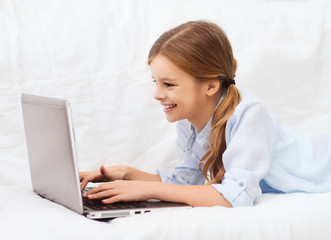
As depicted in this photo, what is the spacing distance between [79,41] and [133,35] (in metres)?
0.21

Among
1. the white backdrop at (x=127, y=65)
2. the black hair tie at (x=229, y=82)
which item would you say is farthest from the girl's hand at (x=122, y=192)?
the white backdrop at (x=127, y=65)

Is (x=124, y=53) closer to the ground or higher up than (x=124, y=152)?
higher up

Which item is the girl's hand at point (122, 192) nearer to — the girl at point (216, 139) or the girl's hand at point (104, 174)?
the girl at point (216, 139)

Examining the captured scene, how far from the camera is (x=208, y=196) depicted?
1.23 metres

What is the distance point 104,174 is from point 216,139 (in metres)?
0.32

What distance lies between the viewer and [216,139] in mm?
1400

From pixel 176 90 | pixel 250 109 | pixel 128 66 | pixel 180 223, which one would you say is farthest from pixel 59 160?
pixel 128 66

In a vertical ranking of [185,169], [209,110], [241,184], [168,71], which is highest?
[168,71]

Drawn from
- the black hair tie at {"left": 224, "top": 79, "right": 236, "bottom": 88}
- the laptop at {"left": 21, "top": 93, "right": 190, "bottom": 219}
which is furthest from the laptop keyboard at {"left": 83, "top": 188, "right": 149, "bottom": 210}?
the black hair tie at {"left": 224, "top": 79, "right": 236, "bottom": 88}

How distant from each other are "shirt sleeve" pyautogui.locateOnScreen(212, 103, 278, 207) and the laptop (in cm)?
14

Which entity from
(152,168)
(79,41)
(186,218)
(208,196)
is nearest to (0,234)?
(186,218)

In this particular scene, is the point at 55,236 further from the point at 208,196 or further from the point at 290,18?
the point at 290,18

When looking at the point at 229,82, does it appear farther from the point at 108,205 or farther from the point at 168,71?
the point at 108,205

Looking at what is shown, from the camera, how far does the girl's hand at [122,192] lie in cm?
119
